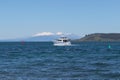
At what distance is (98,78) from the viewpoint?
41.4 meters

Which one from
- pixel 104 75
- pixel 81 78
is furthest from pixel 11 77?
pixel 104 75

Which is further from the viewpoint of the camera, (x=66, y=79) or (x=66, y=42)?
(x=66, y=42)

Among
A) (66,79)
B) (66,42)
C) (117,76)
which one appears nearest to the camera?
(66,79)

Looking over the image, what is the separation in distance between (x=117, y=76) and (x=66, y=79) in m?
6.06

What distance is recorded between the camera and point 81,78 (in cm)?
4109

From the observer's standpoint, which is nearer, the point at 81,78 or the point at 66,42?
the point at 81,78

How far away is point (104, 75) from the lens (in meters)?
44.3

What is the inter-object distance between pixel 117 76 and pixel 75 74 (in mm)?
4856

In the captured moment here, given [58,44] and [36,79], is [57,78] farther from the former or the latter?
[58,44]

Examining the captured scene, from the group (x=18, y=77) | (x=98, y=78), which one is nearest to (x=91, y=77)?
(x=98, y=78)

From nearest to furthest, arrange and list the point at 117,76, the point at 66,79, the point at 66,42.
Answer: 1. the point at 66,79
2. the point at 117,76
3. the point at 66,42

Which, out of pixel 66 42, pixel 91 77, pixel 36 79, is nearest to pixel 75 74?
pixel 91 77

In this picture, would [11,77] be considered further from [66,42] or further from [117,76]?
[66,42]

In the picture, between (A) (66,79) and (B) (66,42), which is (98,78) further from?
(B) (66,42)
